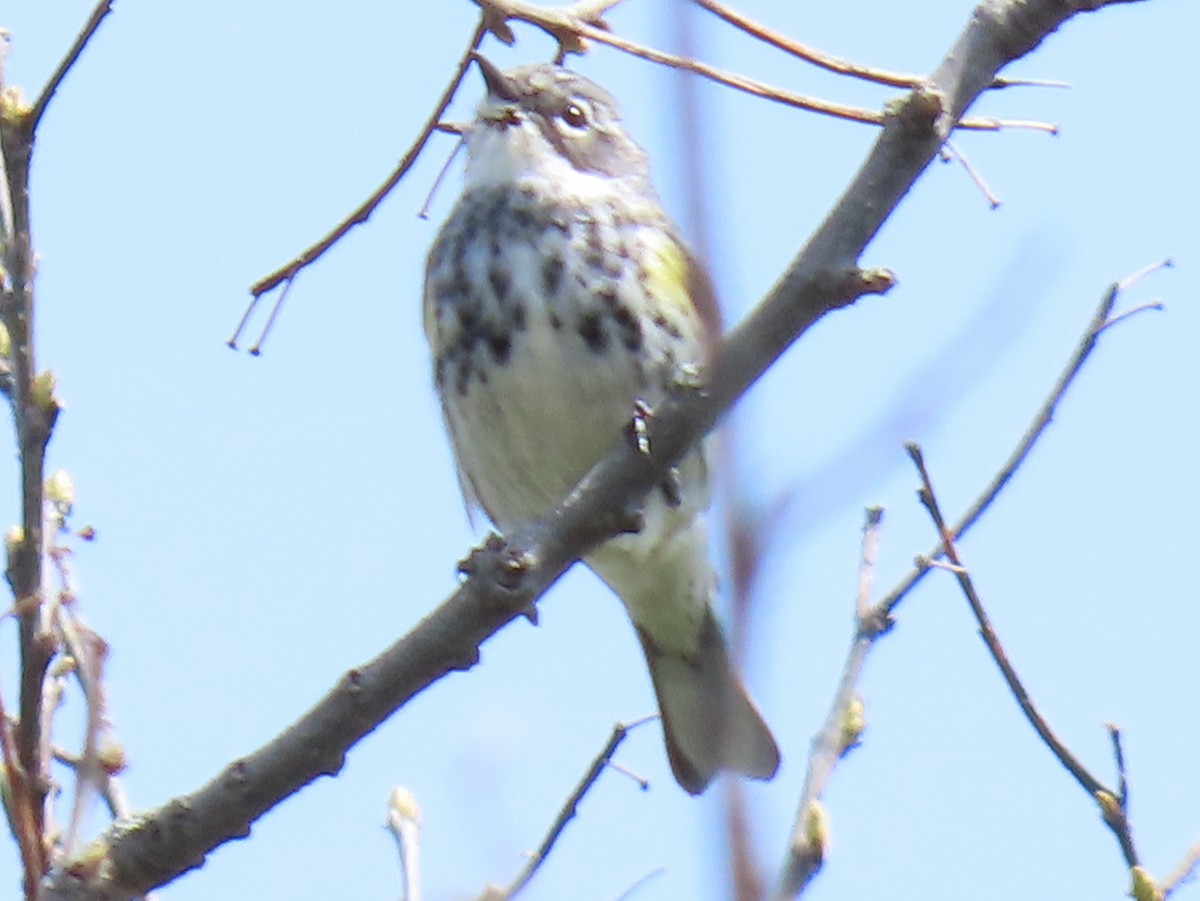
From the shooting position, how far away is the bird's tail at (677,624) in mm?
5652

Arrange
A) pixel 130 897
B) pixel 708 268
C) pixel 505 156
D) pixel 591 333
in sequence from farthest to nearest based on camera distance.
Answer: pixel 505 156, pixel 591 333, pixel 130 897, pixel 708 268

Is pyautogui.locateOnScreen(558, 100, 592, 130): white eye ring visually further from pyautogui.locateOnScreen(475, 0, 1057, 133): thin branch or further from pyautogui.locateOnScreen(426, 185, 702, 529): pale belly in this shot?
pyautogui.locateOnScreen(475, 0, 1057, 133): thin branch

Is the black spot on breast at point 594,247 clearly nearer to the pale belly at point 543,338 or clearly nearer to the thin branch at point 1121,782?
the pale belly at point 543,338

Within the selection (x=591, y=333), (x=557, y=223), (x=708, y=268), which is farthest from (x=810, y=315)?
(x=557, y=223)

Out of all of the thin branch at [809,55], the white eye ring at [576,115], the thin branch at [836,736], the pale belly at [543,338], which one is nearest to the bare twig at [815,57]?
the thin branch at [809,55]

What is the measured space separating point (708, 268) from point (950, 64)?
1602 mm

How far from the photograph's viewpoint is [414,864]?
123 inches

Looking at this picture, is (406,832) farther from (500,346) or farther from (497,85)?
(497,85)

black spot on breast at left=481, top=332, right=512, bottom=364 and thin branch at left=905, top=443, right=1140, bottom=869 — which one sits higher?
black spot on breast at left=481, top=332, right=512, bottom=364

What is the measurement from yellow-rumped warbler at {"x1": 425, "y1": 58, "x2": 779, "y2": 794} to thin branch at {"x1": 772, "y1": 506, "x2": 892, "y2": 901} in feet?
3.41

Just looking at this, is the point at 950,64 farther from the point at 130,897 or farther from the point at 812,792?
the point at 130,897

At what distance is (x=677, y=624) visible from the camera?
19.5 feet

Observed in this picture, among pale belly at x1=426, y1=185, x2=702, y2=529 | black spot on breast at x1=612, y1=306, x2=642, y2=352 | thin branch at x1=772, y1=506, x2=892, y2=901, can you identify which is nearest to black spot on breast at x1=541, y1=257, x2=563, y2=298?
pale belly at x1=426, y1=185, x2=702, y2=529

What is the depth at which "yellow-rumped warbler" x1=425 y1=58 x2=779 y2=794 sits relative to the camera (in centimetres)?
492
